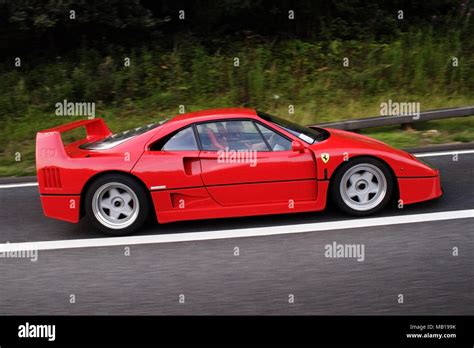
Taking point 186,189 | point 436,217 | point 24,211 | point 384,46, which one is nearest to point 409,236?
point 436,217

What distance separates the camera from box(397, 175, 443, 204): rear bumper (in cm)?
671

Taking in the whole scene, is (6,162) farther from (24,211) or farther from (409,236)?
(409,236)

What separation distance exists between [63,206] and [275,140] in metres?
2.26

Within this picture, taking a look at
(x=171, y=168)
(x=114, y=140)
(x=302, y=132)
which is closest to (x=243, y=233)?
(x=171, y=168)

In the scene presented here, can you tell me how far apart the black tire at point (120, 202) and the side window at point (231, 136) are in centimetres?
83

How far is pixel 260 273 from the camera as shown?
18.6ft

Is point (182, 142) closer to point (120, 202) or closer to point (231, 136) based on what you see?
point (231, 136)

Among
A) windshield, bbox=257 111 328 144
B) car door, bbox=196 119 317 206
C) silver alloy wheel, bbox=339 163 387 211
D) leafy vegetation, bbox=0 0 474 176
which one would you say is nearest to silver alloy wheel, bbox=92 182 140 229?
car door, bbox=196 119 317 206

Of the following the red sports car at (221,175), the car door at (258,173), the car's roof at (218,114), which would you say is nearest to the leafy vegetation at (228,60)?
the red sports car at (221,175)

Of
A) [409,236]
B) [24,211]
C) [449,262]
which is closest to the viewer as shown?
[449,262]

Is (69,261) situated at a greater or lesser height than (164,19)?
lesser

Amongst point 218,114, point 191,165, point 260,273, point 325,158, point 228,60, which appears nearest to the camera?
point 260,273

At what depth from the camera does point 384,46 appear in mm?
14281

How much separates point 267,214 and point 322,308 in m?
1.96
